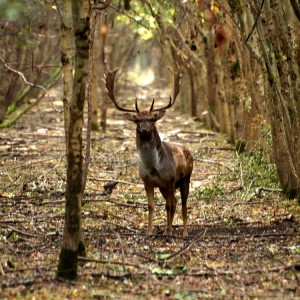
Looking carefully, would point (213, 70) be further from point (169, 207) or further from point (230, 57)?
point (169, 207)

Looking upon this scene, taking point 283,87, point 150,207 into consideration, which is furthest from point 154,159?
point 283,87

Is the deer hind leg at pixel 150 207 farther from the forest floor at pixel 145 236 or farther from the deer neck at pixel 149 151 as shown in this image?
the deer neck at pixel 149 151

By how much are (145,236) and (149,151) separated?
122 cm

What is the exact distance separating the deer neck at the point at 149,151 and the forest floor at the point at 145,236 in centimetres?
95

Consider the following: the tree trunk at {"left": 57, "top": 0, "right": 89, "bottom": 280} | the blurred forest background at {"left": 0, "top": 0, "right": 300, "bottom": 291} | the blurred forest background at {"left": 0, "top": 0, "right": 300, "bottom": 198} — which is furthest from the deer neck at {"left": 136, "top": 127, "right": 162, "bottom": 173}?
the tree trunk at {"left": 57, "top": 0, "right": 89, "bottom": 280}

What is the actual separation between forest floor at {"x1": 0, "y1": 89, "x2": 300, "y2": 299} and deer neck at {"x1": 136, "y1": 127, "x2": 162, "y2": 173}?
948mm

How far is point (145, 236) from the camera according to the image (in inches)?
438

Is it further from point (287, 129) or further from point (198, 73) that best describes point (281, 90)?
point (198, 73)

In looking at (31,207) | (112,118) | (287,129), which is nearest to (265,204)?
→ (287,129)

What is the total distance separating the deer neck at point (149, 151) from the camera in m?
11.4

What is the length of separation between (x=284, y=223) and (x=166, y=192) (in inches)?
76.0

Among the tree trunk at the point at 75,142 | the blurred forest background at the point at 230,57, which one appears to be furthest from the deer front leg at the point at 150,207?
the tree trunk at the point at 75,142

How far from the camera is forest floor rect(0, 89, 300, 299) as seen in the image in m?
8.12

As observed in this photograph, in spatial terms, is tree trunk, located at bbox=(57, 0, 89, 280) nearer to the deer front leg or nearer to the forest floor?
the forest floor
